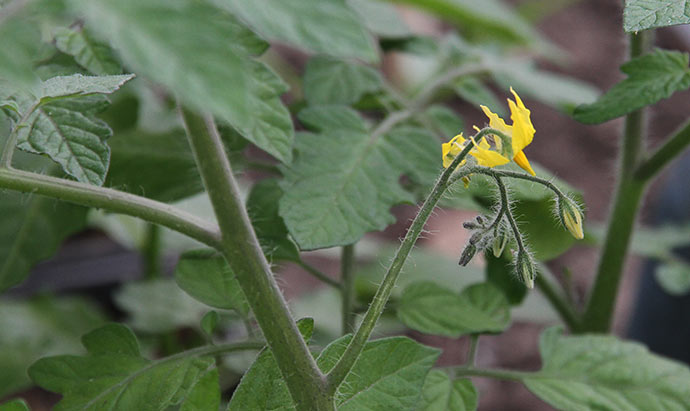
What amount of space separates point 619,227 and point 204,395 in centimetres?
56

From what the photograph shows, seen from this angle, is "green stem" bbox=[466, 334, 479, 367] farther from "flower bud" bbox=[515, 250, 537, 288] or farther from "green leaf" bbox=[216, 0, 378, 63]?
"green leaf" bbox=[216, 0, 378, 63]

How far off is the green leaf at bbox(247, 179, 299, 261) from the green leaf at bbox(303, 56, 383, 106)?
0.45ft

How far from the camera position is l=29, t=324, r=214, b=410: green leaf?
583mm

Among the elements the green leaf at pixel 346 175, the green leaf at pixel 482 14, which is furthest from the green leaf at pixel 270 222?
the green leaf at pixel 482 14

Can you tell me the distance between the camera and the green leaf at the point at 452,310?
69 cm

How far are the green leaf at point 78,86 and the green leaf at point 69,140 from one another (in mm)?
41

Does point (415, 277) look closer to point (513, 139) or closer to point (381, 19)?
point (381, 19)

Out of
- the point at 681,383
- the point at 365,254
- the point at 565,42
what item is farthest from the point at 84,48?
the point at 565,42

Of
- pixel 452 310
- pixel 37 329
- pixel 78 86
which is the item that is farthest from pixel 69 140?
pixel 37 329

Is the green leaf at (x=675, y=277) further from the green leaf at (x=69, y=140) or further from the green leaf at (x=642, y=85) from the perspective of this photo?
the green leaf at (x=69, y=140)

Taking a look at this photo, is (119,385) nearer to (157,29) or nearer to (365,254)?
(157,29)

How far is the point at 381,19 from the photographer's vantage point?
956 millimetres

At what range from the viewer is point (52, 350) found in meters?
1.15

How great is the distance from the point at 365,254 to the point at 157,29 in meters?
1.45
